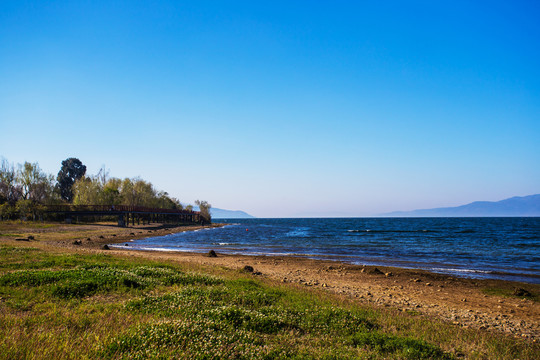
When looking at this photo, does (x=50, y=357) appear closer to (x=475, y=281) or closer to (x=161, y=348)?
(x=161, y=348)

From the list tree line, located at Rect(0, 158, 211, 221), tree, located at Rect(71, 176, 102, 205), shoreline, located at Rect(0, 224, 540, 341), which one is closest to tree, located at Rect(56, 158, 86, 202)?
tree line, located at Rect(0, 158, 211, 221)

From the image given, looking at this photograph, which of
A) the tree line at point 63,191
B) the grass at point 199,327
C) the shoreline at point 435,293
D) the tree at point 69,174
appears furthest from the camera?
the tree at point 69,174

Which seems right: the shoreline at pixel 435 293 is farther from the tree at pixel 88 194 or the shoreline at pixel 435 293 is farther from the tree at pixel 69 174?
the tree at pixel 69 174

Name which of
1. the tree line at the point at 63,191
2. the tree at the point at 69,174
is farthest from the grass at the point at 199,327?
the tree at the point at 69,174

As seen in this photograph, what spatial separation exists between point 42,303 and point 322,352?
8069mm

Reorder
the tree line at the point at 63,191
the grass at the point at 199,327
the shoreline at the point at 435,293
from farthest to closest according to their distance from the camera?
the tree line at the point at 63,191 < the shoreline at the point at 435,293 < the grass at the point at 199,327

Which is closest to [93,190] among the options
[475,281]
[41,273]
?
[41,273]

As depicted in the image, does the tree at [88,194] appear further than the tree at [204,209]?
No

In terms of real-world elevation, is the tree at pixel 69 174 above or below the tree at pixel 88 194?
above

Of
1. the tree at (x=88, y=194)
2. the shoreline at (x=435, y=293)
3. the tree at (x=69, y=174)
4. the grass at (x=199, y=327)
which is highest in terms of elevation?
the tree at (x=69, y=174)

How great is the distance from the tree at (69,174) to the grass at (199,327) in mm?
141313

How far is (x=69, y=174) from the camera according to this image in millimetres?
135500

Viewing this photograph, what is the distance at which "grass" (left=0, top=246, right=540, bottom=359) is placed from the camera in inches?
230

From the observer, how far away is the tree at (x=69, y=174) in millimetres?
132250
